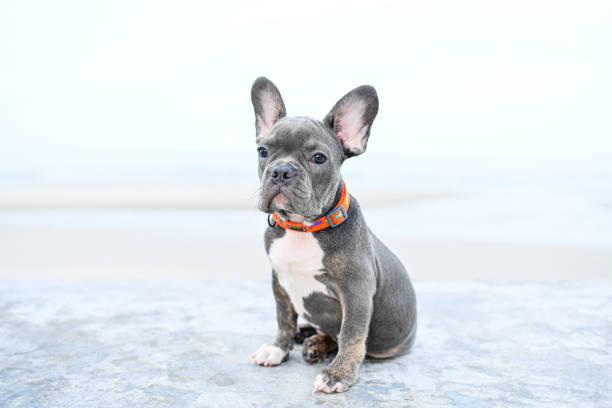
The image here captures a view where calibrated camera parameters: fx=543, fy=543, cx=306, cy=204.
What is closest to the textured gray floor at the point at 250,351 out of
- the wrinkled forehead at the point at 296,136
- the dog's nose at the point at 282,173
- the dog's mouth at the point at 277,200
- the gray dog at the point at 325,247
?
the gray dog at the point at 325,247

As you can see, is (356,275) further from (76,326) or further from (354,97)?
(76,326)

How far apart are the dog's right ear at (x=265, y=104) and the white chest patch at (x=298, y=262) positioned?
27.6 inches

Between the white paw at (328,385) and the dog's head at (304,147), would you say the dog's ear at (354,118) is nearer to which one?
the dog's head at (304,147)

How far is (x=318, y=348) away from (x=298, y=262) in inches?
25.9

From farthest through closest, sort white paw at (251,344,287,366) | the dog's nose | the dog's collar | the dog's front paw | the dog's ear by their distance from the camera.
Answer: white paw at (251,344,287,366), the dog's ear, the dog's collar, the dog's front paw, the dog's nose

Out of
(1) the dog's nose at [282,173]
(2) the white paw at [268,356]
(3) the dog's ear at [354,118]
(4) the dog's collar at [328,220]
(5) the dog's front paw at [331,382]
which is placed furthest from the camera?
(2) the white paw at [268,356]

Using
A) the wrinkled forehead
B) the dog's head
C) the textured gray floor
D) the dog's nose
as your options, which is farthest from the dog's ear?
the textured gray floor

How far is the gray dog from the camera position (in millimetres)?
2840

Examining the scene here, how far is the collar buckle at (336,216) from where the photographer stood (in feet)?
9.71

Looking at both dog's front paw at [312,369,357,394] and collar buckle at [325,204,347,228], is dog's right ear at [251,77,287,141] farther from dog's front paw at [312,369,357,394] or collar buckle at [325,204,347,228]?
dog's front paw at [312,369,357,394]

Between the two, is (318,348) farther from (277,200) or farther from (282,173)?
(282,173)

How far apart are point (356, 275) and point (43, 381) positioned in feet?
5.95

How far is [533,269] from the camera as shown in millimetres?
7535

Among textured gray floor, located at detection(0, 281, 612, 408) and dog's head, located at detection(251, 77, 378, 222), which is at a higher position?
dog's head, located at detection(251, 77, 378, 222)
